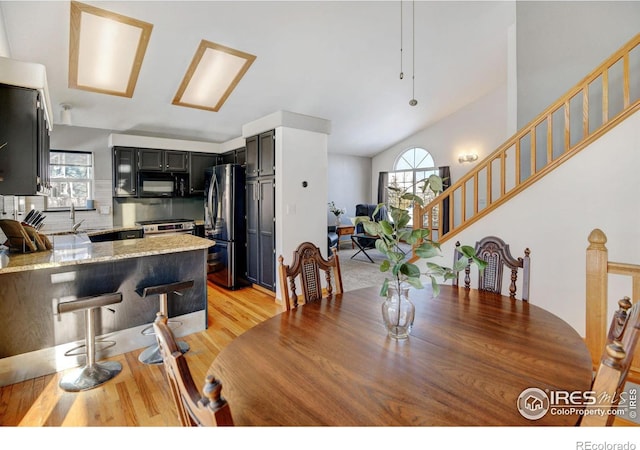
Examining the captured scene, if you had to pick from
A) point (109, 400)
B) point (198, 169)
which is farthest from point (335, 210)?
point (109, 400)

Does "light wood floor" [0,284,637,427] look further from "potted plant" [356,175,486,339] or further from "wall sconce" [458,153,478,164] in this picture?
"wall sconce" [458,153,478,164]

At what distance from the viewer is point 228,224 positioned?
4.54 metres

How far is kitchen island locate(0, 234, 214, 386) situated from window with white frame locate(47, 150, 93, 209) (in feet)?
7.67

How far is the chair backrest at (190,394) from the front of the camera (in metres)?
0.58

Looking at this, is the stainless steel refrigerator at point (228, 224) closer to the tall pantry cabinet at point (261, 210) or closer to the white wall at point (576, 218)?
the tall pantry cabinet at point (261, 210)

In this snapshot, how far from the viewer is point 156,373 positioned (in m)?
2.41

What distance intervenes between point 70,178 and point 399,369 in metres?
5.62

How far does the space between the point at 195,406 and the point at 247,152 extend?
433 centimetres

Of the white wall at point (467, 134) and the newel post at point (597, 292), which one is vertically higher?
the white wall at point (467, 134)

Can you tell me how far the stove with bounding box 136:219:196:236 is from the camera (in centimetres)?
487

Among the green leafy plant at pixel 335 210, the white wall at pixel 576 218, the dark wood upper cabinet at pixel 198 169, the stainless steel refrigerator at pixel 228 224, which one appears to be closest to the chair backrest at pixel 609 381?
the white wall at pixel 576 218

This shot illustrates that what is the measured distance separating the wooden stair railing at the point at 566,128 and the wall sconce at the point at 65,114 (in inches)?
170

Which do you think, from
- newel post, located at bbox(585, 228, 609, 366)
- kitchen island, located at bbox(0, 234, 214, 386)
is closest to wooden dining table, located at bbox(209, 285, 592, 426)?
newel post, located at bbox(585, 228, 609, 366)

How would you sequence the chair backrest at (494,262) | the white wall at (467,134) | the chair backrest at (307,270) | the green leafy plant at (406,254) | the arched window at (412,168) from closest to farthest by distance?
the green leafy plant at (406,254)
the chair backrest at (307,270)
the chair backrest at (494,262)
the white wall at (467,134)
the arched window at (412,168)
